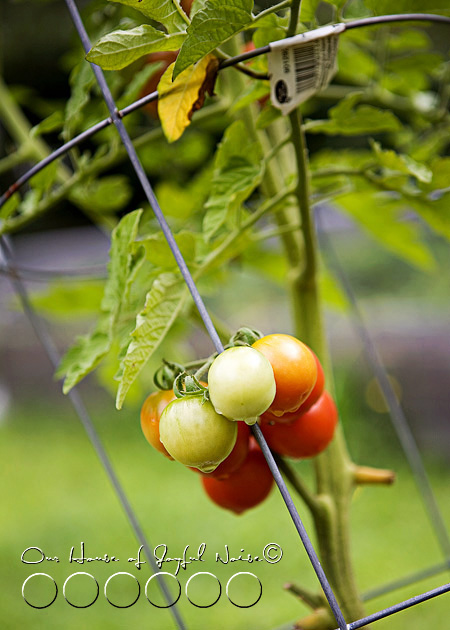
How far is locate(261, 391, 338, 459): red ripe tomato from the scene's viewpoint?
0.41 meters

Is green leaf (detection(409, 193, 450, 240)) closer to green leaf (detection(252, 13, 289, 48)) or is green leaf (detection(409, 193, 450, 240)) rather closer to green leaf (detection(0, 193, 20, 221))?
green leaf (detection(252, 13, 289, 48))

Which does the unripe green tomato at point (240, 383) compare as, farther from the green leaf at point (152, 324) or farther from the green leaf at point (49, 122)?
the green leaf at point (49, 122)

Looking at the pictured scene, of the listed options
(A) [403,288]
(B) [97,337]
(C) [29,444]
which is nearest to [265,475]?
(B) [97,337]

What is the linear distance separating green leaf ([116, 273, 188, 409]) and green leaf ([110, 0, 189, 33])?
0.43ft

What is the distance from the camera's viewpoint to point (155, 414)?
341 millimetres

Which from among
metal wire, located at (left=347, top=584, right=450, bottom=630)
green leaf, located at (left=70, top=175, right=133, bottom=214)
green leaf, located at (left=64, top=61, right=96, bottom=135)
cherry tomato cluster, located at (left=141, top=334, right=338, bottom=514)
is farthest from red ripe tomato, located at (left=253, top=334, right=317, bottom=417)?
green leaf, located at (left=70, top=175, right=133, bottom=214)

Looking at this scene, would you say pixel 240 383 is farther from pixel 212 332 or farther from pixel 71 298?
pixel 71 298

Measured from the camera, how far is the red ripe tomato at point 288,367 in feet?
1.02

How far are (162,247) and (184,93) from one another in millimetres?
90

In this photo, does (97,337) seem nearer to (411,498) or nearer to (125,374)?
(125,374)

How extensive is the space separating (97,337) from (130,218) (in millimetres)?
81

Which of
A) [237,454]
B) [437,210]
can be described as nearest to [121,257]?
[237,454]

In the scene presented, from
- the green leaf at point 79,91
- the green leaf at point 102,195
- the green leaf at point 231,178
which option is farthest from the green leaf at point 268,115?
the green leaf at point 102,195

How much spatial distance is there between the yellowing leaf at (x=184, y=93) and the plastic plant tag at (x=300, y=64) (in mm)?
34
